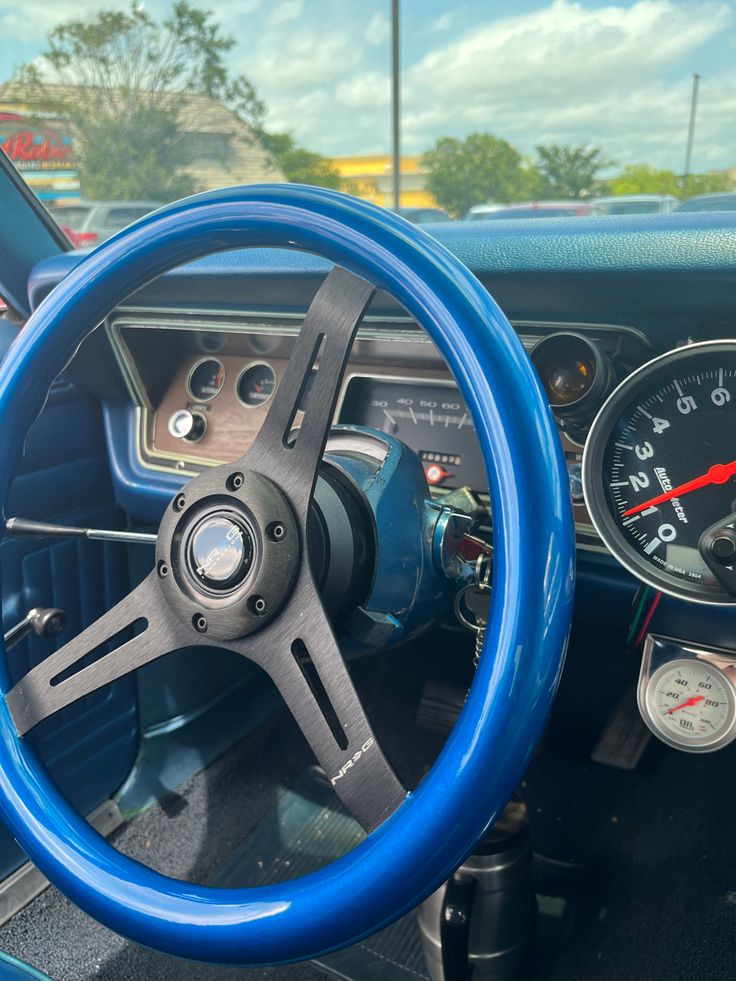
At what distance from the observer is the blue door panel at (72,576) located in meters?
1.67

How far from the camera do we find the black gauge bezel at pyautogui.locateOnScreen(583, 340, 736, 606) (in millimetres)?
1135

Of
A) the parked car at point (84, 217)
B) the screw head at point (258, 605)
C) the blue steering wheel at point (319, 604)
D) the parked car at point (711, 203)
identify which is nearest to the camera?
the blue steering wheel at point (319, 604)

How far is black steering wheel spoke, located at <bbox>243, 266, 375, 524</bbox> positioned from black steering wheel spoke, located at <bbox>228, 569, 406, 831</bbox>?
104 millimetres

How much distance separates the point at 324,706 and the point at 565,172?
1276 mm

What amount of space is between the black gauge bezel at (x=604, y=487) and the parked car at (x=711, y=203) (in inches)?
14.6

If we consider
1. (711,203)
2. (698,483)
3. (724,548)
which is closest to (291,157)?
(711,203)

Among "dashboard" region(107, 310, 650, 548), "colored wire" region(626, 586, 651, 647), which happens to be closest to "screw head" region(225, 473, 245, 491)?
"dashboard" region(107, 310, 650, 548)

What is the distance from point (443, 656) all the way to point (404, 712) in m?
0.20

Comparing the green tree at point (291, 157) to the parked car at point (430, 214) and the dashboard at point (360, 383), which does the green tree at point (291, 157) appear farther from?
the dashboard at point (360, 383)

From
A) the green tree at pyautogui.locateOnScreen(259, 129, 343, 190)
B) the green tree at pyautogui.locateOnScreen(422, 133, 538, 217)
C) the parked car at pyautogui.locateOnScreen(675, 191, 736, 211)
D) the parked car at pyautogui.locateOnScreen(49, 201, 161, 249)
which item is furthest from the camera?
the parked car at pyautogui.locateOnScreen(49, 201, 161, 249)

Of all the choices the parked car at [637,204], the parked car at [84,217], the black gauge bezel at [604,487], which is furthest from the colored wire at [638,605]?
the parked car at [84,217]

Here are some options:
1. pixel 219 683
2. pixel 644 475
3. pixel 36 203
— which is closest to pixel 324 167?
pixel 36 203

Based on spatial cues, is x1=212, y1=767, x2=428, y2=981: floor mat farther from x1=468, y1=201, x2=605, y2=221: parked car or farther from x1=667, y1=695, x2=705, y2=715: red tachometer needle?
x1=468, y1=201, x2=605, y2=221: parked car

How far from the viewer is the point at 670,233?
1156 mm
